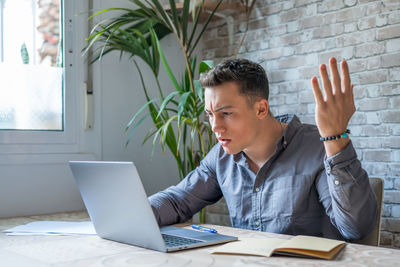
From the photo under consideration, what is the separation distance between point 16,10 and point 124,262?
1977 millimetres

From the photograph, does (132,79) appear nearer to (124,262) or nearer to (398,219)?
(398,219)

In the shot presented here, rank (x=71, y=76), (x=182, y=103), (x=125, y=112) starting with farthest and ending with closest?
(x=125, y=112), (x=71, y=76), (x=182, y=103)

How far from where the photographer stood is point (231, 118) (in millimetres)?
1751

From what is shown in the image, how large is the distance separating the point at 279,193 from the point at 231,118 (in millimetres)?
322

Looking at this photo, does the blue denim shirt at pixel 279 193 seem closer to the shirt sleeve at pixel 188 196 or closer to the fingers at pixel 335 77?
the shirt sleeve at pixel 188 196

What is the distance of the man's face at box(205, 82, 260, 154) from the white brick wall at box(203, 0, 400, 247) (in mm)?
1129

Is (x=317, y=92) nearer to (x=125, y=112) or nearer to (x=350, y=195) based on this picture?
(x=350, y=195)

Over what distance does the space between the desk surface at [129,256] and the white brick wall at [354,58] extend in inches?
56.6

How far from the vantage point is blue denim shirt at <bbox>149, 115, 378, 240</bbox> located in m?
1.61

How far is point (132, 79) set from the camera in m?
3.09

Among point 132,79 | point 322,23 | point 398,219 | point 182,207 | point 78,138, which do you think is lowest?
point 398,219

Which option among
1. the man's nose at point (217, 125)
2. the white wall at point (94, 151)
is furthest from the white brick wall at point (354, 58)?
the man's nose at point (217, 125)

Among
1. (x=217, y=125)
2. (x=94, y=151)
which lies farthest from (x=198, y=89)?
(x=217, y=125)

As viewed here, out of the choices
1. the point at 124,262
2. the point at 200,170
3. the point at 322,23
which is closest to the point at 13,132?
the point at 200,170
